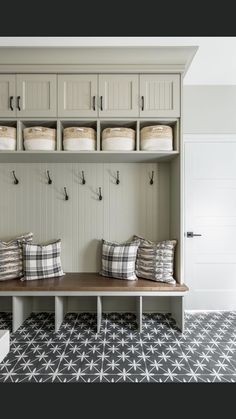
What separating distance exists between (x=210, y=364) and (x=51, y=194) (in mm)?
2099

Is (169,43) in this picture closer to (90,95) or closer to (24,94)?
(90,95)

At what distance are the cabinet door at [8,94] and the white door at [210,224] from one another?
72.2 inches

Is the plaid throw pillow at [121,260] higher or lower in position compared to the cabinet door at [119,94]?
lower

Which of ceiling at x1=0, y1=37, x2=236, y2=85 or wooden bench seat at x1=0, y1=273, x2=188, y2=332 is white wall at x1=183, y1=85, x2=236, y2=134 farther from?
wooden bench seat at x1=0, y1=273, x2=188, y2=332

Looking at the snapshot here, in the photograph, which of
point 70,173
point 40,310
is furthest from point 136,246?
point 40,310

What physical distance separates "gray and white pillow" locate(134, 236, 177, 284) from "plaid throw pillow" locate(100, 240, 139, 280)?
9 centimetres

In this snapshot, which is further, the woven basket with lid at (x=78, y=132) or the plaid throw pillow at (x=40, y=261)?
the plaid throw pillow at (x=40, y=261)

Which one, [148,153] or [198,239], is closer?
[148,153]

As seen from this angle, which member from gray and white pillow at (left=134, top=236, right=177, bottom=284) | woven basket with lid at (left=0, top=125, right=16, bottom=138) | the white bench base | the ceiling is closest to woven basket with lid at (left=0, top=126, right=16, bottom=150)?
woven basket with lid at (left=0, top=125, right=16, bottom=138)

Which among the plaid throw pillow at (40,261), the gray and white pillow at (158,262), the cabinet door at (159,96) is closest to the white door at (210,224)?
the gray and white pillow at (158,262)

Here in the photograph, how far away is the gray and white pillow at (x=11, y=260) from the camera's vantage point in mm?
2293

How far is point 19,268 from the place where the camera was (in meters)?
2.36

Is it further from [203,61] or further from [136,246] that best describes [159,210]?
[203,61]

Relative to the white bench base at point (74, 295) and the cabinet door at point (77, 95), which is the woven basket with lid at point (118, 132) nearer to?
the cabinet door at point (77, 95)
